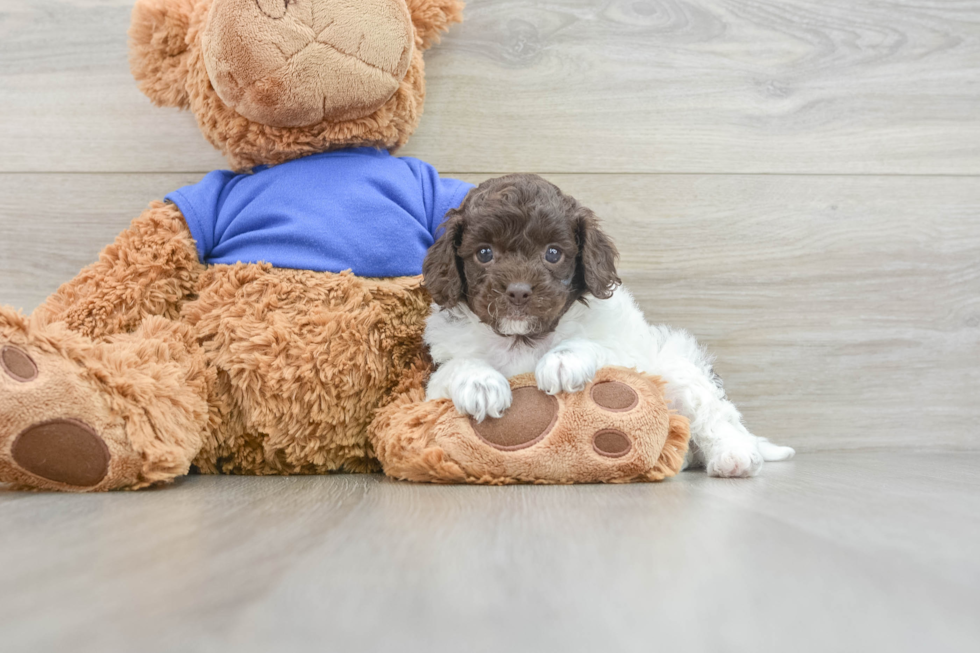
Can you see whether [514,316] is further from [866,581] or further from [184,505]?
[866,581]

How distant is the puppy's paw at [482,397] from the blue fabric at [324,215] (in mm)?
358

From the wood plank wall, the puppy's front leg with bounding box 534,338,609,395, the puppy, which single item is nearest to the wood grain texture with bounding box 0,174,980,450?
the wood plank wall

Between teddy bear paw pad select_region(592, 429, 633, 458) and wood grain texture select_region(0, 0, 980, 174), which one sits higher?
wood grain texture select_region(0, 0, 980, 174)

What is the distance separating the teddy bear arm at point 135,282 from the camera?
4.49 feet

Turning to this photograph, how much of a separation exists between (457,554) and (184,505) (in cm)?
48

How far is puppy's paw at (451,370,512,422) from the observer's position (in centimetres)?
Answer: 118

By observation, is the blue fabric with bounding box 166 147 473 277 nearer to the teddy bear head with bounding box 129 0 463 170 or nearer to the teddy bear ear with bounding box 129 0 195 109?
the teddy bear head with bounding box 129 0 463 170

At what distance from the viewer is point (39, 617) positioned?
0.50 m

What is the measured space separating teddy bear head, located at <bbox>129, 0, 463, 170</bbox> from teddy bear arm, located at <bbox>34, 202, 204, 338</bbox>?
0.23 metres

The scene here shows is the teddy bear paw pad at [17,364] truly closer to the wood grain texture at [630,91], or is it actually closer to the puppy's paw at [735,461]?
the wood grain texture at [630,91]

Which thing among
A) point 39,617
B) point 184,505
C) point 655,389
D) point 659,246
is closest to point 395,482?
point 184,505

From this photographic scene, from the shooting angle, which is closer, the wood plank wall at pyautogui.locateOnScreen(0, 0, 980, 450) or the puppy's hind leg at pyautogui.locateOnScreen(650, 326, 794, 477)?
the puppy's hind leg at pyautogui.locateOnScreen(650, 326, 794, 477)

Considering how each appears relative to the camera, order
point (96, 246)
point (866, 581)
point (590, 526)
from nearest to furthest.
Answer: point (866, 581), point (590, 526), point (96, 246)

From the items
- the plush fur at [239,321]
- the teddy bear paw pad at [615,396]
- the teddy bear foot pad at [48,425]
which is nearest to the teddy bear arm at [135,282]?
the plush fur at [239,321]
